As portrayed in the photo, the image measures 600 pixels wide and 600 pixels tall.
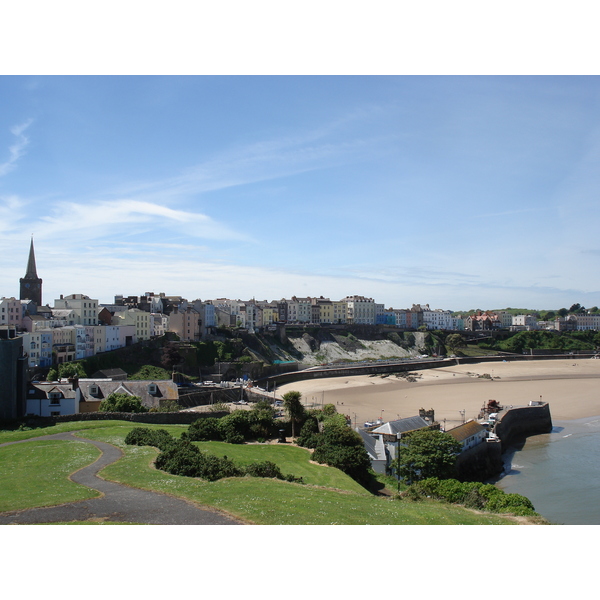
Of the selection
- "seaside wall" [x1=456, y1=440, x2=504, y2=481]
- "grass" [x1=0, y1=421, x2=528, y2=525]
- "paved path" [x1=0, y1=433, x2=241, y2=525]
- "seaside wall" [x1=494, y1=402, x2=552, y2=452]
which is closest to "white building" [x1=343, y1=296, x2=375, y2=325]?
"seaside wall" [x1=494, y1=402, x2=552, y2=452]

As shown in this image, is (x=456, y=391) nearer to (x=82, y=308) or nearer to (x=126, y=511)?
(x=82, y=308)

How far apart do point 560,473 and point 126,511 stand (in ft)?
89.2

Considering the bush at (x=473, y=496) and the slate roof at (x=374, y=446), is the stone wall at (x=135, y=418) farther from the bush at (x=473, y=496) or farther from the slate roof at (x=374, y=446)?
the bush at (x=473, y=496)

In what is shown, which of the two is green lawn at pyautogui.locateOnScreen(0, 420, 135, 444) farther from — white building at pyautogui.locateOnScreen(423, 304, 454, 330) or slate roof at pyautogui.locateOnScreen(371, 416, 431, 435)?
white building at pyautogui.locateOnScreen(423, 304, 454, 330)

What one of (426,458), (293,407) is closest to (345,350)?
(293,407)

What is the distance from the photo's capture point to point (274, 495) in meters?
15.6

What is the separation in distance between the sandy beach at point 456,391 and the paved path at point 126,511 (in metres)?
29.4


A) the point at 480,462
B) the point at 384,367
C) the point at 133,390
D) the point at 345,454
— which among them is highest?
the point at 133,390

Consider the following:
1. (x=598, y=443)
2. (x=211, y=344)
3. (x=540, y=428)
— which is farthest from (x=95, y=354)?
(x=598, y=443)

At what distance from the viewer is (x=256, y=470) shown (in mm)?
19828

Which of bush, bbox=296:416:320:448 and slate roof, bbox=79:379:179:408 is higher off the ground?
slate roof, bbox=79:379:179:408

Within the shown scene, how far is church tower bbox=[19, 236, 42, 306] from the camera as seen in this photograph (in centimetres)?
7225

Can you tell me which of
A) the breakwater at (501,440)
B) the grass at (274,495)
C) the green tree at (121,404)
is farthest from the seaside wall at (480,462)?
the green tree at (121,404)

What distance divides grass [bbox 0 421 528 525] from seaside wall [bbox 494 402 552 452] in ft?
70.6
